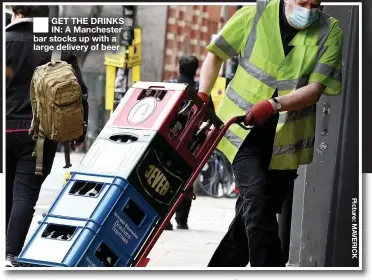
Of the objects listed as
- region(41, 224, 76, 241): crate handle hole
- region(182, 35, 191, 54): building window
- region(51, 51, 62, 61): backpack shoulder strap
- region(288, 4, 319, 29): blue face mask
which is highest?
region(288, 4, 319, 29): blue face mask

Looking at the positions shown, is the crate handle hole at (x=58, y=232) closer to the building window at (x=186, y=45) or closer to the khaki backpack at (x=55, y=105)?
the khaki backpack at (x=55, y=105)

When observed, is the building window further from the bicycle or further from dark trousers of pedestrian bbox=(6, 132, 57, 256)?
the bicycle

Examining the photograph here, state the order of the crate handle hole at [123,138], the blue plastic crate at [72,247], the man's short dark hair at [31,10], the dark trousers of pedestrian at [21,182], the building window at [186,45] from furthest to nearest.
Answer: the building window at [186,45], the man's short dark hair at [31,10], the dark trousers of pedestrian at [21,182], the crate handle hole at [123,138], the blue plastic crate at [72,247]

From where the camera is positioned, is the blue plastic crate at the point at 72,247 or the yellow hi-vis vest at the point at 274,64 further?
the yellow hi-vis vest at the point at 274,64

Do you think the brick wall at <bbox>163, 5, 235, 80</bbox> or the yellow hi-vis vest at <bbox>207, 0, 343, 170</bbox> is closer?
the yellow hi-vis vest at <bbox>207, 0, 343, 170</bbox>

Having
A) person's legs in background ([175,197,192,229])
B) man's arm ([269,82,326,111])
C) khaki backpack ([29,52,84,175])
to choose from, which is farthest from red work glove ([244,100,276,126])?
person's legs in background ([175,197,192,229])

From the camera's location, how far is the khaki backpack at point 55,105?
6.27 meters

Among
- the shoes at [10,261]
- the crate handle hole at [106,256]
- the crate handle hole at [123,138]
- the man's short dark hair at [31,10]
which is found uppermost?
the man's short dark hair at [31,10]

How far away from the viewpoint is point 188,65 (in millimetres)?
8852

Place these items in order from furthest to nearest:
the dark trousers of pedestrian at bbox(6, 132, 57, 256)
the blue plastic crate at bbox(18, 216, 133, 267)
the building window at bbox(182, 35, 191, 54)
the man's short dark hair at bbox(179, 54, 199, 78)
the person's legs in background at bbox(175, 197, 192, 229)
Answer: the person's legs in background at bbox(175, 197, 192, 229), the man's short dark hair at bbox(179, 54, 199, 78), the building window at bbox(182, 35, 191, 54), the dark trousers of pedestrian at bbox(6, 132, 57, 256), the blue plastic crate at bbox(18, 216, 133, 267)

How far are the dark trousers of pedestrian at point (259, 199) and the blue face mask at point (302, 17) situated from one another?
46cm

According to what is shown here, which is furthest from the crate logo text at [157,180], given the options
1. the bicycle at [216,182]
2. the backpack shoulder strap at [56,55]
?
the bicycle at [216,182]

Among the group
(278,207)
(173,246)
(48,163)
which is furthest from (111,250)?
(173,246)

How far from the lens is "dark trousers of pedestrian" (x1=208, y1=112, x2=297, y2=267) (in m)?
5.69
